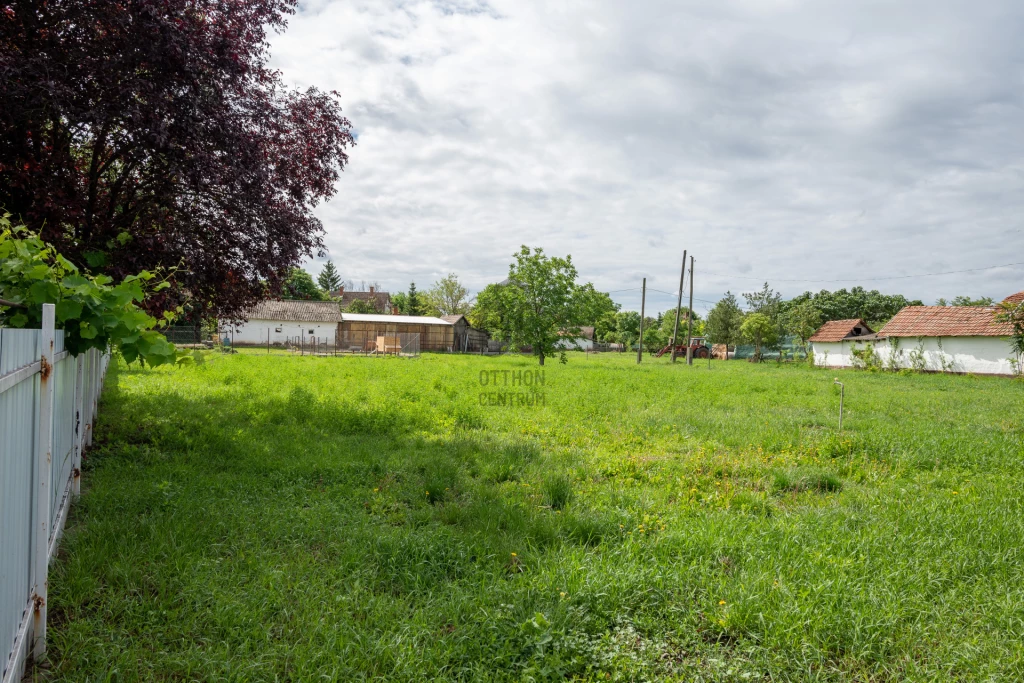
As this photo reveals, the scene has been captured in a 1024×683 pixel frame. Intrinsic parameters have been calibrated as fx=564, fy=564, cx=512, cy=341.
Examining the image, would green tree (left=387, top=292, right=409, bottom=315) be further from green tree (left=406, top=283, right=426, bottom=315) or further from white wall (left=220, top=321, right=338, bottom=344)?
white wall (left=220, top=321, right=338, bottom=344)

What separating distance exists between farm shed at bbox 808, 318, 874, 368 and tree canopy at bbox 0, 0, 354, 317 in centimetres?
3727

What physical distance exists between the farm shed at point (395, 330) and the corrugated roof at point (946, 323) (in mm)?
30017

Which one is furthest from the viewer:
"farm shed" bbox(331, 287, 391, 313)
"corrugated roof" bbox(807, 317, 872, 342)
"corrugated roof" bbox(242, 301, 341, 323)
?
"farm shed" bbox(331, 287, 391, 313)

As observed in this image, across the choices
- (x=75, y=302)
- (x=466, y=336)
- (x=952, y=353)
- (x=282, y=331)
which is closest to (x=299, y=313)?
(x=282, y=331)

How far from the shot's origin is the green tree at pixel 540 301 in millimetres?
29562

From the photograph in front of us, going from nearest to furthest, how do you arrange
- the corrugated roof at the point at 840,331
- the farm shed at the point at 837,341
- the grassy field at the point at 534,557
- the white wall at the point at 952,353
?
the grassy field at the point at 534,557, the white wall at the point at 952,353, the farm shed at the point at 837,341, the corrugated roof at the point at 840,331

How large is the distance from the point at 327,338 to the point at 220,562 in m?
41.9

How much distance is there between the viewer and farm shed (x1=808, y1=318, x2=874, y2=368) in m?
37.2

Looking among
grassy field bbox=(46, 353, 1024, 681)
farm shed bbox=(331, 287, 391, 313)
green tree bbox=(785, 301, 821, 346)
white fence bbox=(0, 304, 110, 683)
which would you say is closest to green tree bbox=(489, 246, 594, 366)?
grassy field bbox=(46, 353, 1024, 681)

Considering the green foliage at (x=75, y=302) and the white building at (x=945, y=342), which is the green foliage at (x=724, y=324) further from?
the green foliage at (x=75, y=302)

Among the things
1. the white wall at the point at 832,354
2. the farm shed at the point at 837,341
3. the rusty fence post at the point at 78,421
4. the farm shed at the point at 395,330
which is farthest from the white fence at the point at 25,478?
the farm shed at the point at 395,330

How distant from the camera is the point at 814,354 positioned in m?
40.7

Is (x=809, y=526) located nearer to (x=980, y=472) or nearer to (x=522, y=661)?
(x=522, y=661)

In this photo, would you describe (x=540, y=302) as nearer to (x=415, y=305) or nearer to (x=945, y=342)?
(x=945, y=342)
